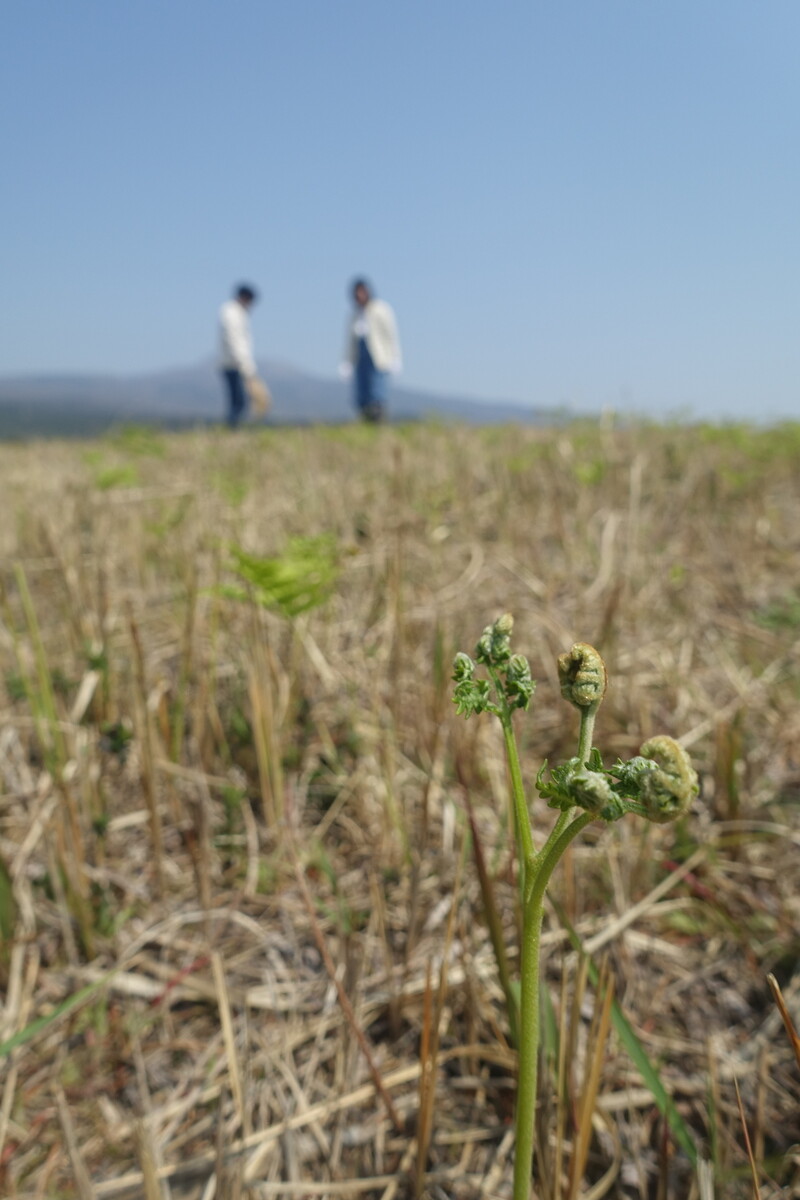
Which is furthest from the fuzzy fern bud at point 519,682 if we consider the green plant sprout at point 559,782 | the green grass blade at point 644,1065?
the green grass blade at point 644,1065

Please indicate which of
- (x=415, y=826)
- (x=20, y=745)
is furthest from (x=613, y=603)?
(x=20, y=745)

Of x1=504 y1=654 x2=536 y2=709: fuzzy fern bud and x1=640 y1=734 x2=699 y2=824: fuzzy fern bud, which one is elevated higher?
x1=504 y1=654 x2=536 y2=709: fuzzy fern bud

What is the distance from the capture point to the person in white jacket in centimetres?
1220

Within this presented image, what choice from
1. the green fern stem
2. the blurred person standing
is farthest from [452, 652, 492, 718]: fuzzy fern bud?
the blurred person standing

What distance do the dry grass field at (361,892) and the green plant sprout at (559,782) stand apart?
0.29 metres

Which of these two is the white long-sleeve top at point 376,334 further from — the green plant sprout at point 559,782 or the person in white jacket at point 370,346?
the green plant sprout at point 559,782

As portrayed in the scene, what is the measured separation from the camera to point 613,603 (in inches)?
75.9

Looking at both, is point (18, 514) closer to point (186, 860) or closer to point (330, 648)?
point (330, 648)

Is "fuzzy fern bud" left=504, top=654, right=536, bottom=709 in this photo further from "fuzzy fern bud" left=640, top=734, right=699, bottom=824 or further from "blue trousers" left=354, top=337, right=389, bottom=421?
"blue trousers" left=354, top=337, right=389, bottom=421

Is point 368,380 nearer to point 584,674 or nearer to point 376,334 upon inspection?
point 376,334

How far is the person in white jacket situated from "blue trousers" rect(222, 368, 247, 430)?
67.2 inches

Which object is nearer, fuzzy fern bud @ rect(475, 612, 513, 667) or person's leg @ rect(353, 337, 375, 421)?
fuzzy fern bud @ rect(475, 612, 513, 667)

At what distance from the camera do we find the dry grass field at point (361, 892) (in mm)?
1111

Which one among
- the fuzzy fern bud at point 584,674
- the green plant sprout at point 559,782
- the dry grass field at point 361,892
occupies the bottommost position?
the dry grass field at point 361,892
